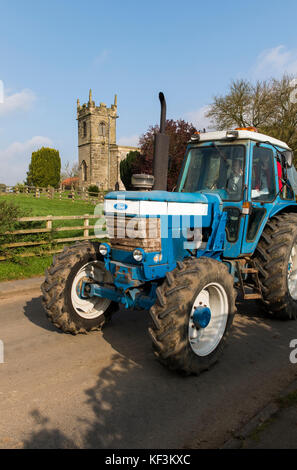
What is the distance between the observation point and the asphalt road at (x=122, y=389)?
288 centimetres

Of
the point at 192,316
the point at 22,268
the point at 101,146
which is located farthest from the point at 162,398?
the point at 101,146

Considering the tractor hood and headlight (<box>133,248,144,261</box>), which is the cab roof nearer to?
the tractor hood

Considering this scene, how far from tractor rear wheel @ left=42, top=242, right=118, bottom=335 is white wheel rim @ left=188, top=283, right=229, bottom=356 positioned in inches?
54.6

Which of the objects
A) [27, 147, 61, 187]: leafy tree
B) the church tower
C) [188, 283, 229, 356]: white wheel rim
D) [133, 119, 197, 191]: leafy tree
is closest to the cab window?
[188, 283, 229, 356]: white wheel rim

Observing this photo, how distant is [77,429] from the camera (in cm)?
294

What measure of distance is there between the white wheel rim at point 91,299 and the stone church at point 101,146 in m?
48.1

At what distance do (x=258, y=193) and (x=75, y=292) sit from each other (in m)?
2.83

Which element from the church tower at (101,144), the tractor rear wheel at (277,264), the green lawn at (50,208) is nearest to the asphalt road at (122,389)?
the tractor rear wheel at (277,264)

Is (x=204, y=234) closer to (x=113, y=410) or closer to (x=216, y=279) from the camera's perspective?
(x=216, y=279)

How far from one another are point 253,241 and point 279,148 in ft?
5.35

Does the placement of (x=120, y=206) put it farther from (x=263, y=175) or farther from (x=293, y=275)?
(x=293, y=275)

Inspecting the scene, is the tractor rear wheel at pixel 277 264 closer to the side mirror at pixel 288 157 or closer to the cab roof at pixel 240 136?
the side mirror at pixel 288 157

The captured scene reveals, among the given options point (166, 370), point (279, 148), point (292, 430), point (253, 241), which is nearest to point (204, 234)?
point (253, 241)

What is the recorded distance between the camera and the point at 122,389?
3553 mm
